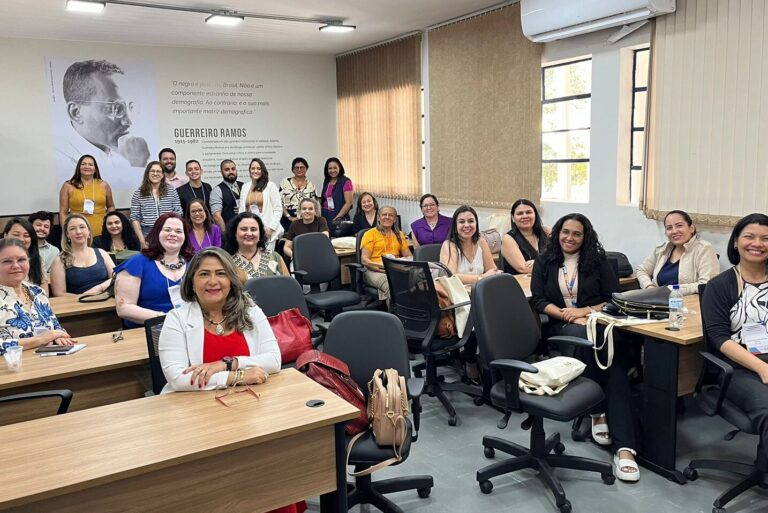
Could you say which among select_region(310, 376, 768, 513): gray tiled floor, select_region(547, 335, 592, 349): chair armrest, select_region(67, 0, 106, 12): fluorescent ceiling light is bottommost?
select_region(310, 376, 768, 513): gray tiled floor

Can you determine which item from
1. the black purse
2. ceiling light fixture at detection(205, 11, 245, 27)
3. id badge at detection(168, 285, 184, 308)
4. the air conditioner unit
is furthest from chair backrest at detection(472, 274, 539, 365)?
ceiling light fixture at detection(205, 11, 245, 27)

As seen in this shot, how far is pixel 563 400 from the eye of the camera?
9.38 feet

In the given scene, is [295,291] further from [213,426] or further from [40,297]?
[213,426]

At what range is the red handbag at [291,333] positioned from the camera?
124 inches

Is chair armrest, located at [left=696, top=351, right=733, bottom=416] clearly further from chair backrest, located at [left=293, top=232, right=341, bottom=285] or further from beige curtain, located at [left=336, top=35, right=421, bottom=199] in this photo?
beige curtain, located at [left=336, top=35, right=421, bottom=199]

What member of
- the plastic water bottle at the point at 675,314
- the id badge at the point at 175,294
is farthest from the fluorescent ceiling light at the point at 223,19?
the plastic water bottle at the point at 675,314

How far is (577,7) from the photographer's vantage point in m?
5.12

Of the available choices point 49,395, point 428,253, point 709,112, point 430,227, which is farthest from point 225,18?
point 49,395

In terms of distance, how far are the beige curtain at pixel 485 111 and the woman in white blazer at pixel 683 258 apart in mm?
1730

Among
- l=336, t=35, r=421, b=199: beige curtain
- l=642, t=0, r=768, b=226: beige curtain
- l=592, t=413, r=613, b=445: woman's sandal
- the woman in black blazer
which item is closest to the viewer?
l=592, t=413, r=613, b=445: woman's sandal

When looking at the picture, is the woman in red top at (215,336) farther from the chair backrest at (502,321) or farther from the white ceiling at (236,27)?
the white ceiling at (236,27)

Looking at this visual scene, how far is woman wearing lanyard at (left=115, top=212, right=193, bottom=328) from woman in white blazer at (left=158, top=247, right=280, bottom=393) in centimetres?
107

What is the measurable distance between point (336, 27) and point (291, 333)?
5000 millimetres

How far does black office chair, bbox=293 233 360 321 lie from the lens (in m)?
5.54
